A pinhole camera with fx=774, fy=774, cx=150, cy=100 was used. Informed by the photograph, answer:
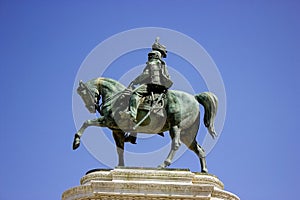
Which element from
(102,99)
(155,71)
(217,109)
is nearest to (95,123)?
(102,99)

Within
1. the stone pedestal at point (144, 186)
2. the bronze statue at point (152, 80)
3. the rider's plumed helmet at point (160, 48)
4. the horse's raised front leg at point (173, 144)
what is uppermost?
the rider's plumed helmet at point (160, 48)

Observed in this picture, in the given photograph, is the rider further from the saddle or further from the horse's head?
the horse's head

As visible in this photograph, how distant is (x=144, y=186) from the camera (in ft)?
86.1

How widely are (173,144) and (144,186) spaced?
7.57 feet

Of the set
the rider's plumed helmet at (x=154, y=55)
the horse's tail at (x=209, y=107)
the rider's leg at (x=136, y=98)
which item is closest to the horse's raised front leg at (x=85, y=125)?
the rider's leg at (x=136, y=98)

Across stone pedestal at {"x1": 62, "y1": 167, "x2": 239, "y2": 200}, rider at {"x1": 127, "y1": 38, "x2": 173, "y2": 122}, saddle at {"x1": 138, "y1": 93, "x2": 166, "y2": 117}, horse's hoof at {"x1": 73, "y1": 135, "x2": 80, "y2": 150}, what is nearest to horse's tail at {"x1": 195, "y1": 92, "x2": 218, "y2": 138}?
rider at {"x1": 127, "y1": 38, "x2": 173, "y2": 122}

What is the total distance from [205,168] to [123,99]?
12.9 feet

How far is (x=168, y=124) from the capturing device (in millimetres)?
Result: 28219

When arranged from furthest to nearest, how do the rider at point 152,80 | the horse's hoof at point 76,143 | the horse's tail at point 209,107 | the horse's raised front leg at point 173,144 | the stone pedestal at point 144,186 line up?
the horse's tail at point 209,107 < the rider at point 152,80 < the horse's hoof at point 76,143 < the horse's raised front leg at point 173,144 < the stone pedestal at point 144,186

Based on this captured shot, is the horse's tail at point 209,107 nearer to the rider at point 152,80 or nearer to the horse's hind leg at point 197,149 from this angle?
the horse's hind leg at point 197,149

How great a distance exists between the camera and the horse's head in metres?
28.5

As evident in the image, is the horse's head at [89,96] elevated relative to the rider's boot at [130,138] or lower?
elevated

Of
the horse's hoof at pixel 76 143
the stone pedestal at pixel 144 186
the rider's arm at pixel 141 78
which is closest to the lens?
the stone pedestal at pixel 144 186

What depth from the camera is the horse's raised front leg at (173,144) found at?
2755 centimetres
